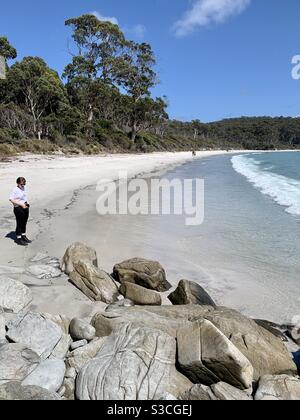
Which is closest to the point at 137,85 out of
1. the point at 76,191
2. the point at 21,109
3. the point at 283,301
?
the point at 21,109

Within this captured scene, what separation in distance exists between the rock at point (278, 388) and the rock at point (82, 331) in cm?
182

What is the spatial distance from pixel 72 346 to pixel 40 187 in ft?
41.4

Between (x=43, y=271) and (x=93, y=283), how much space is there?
40.6 inches

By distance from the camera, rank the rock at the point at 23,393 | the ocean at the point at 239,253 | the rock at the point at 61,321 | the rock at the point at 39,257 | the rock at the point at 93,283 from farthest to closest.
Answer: the rock at the point at 39,257 < the ocean at the point at 239,253 < the rock at the point at 93,283 < the rock at the point at 61,321 < the rock at the point at 23,393

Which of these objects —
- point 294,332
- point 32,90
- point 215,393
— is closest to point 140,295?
point 294,332

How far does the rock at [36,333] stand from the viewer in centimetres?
388

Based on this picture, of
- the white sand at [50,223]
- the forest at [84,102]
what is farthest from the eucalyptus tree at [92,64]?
the white sand at [50,223]

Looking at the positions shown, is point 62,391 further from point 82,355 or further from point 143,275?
point 143,275

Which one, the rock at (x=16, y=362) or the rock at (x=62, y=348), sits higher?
the rock at (x=16, y=362)

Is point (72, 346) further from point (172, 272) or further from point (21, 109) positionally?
point (21, 109)

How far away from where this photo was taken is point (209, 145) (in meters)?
116

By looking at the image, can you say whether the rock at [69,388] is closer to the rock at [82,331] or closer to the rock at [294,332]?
the rock at [82,331]

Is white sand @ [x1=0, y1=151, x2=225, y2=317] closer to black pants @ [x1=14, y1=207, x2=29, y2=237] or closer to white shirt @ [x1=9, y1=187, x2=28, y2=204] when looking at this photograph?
black pants @ [x1=14, y1=207, x2=29, y2=237]

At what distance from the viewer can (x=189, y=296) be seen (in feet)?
17.6
